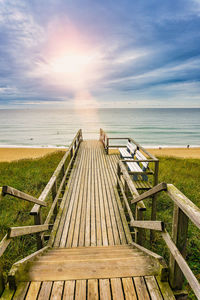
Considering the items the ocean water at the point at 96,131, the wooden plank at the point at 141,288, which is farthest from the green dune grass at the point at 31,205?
the ocean water at the point at 96,131

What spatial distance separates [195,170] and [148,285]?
31.9ft

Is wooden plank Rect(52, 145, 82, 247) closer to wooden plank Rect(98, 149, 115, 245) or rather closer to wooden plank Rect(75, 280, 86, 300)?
wooden plank Rect(98, 149, 115, 245)

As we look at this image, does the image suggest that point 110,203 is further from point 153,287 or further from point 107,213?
point 153,287

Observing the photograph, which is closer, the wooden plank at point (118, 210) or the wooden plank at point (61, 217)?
the wooden plank at point (61, 217)

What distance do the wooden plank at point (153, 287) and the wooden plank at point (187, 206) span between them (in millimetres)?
891

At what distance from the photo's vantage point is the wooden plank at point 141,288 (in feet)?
5.71

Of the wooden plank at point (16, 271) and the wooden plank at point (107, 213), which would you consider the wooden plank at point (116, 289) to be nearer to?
the wooden plank at point (16, 271)

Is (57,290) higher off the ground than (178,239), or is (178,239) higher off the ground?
(178,239)

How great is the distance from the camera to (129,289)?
181cm

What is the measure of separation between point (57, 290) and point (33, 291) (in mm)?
236

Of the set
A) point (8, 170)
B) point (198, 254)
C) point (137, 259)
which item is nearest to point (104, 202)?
point (198, 254)

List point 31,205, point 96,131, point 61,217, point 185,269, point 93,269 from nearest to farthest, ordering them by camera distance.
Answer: point 185,269
point 93,269
point 61,217
point 31,205
point 96,131

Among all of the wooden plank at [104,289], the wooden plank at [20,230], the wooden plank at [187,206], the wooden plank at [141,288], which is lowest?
the wooden plank at [104,289]

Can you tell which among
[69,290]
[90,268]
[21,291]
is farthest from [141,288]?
[21,291]
